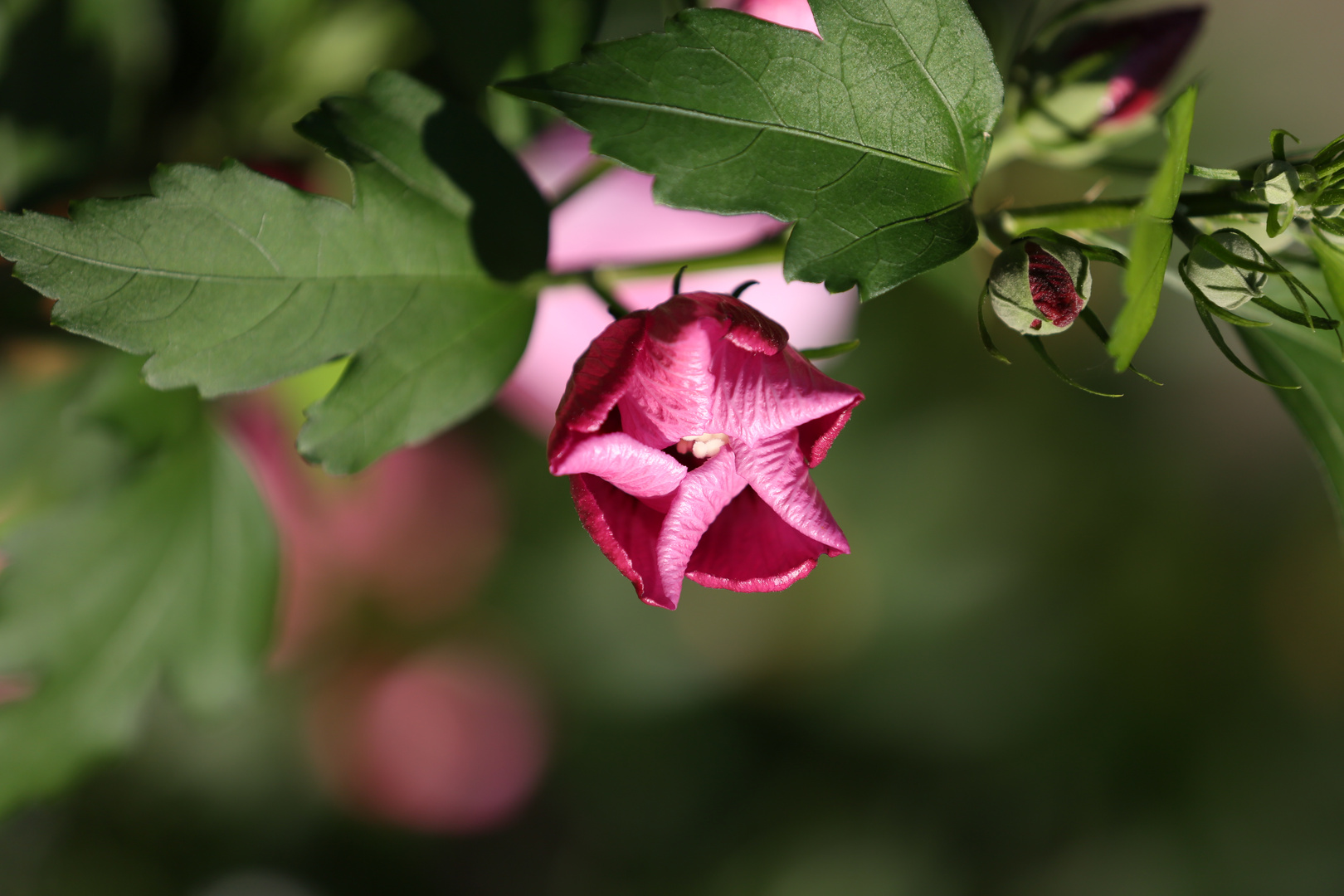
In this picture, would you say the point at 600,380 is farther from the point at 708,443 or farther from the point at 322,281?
the point at 322,281

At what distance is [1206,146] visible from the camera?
62.8 inches

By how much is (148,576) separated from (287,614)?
44 centimetres

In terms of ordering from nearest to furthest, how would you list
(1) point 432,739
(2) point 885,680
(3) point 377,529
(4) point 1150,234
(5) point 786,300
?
(4) point 1150,234 < (5) point 786,300 < (3) point 377,529 < (1) point 432,739 < (2) point 885,680

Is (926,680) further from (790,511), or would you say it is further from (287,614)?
(790,511)

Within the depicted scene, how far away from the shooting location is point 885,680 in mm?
1563

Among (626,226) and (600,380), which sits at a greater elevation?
(600,380)

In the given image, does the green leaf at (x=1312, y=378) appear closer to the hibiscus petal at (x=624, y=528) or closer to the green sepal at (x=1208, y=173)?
the green sepal at (x=1208, y=173)

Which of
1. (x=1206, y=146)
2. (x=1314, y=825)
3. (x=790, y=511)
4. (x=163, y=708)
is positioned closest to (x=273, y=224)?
(x=790, y=511)

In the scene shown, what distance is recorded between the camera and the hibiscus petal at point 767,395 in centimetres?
39

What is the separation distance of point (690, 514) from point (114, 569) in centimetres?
56

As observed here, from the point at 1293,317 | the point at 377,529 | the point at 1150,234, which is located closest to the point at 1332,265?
the point at 1293,317

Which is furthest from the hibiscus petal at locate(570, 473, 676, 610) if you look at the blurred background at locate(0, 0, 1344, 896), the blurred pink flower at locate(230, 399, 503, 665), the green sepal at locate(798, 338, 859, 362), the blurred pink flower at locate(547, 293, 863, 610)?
the blurred background at locate(0, 0, 1344, 896)

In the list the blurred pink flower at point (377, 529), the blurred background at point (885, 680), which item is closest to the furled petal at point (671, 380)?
the blurred pink flower at point (377, 529)

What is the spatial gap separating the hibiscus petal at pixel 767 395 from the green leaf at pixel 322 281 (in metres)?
0.18
